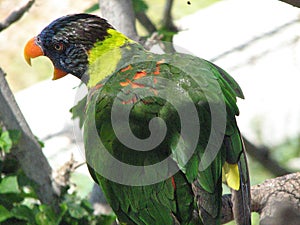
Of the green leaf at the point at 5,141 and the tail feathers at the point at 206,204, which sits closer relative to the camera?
the tail feathers at the point at 206,204

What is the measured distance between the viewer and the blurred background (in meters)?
4.30

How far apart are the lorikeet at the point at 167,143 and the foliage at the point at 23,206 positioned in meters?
0.46

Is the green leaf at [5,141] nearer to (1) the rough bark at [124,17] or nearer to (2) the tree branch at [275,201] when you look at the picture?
(1) the rough bark at [124,17]

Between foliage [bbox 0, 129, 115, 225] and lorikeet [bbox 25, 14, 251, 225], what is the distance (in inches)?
18.2

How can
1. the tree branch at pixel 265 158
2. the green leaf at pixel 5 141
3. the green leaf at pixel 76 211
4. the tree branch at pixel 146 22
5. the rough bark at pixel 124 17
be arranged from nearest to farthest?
1. the green leaf at pixel 5 141
2. the green leaf at pixel 76 211
3. the rough bark at pixel 124 17
4. the tree branch at pixel 265 158
5. the tree branch at pixel 146 22

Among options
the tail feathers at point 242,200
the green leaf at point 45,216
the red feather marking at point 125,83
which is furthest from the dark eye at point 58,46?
the tail feathers at point 242,200

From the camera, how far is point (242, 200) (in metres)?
1.84

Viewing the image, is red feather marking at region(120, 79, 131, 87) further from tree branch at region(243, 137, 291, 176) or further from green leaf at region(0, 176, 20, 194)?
tree branch at region(243, 137, 291, 176)

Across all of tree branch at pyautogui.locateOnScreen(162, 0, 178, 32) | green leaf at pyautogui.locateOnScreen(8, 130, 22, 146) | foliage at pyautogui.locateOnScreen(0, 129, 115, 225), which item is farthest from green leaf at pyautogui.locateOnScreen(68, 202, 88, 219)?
tree branch at pyautogui.locateOnScreen(162, 0, 178, 32)

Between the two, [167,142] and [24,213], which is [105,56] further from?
[24,213]

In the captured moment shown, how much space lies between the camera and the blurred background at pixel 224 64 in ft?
14.1

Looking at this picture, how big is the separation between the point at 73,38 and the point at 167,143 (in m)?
0.53

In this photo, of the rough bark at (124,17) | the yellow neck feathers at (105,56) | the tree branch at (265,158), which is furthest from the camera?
the tree branch at (265,158)

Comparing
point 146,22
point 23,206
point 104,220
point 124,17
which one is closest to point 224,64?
point 146,22
